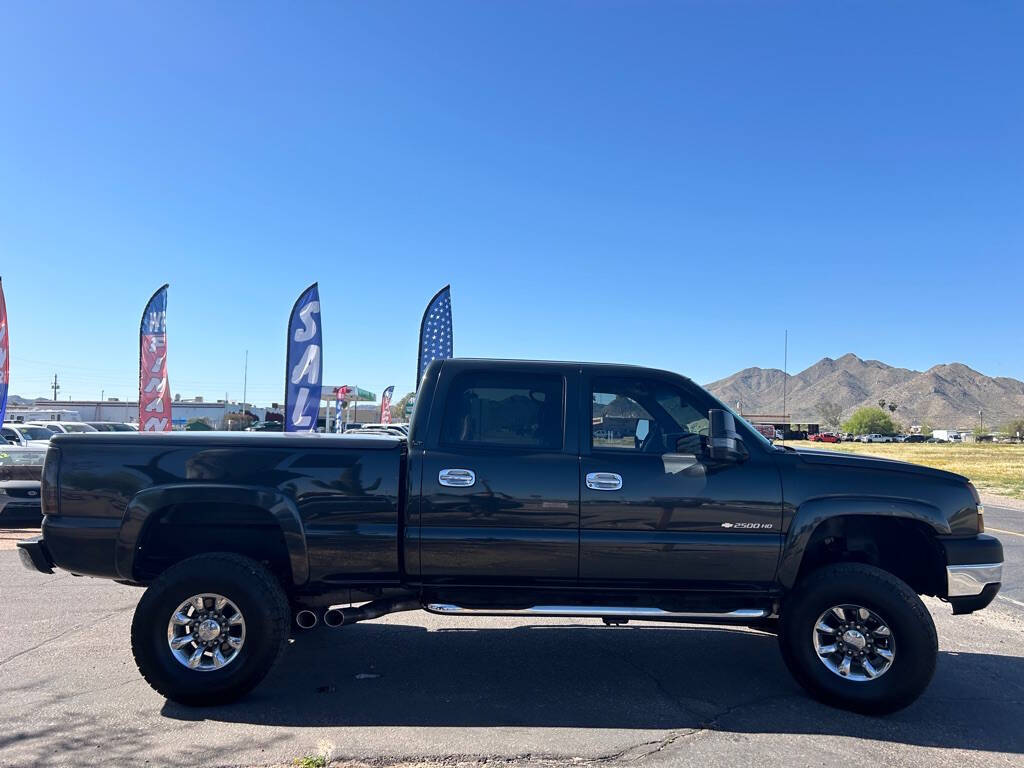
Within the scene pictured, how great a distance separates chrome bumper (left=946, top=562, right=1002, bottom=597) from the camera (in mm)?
4613

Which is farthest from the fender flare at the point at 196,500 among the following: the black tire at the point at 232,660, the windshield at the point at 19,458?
the windshield at the point at 19,458

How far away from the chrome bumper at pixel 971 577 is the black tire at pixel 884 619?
1.08 feet

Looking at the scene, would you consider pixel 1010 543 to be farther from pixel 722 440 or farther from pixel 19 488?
pixel 19 488

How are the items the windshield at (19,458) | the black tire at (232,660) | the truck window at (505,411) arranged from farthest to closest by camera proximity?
the windshield at (19,458)
the truck window at (505,411)
the black tire at (232,660)

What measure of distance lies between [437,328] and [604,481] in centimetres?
1587

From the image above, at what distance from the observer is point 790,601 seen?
4.64 metres

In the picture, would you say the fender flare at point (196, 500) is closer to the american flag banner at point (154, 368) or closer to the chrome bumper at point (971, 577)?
the chrome bumper at point (971, 577)

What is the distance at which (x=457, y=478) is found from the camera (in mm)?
4543

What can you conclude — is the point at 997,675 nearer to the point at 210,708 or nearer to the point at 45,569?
the point at 210,708

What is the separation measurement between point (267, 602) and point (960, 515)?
431 cm

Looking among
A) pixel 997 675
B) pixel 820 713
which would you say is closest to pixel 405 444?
pixel 820 713

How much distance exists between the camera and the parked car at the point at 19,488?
10000mm

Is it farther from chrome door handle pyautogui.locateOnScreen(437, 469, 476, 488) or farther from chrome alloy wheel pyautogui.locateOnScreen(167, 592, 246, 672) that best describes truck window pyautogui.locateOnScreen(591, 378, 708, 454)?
chrome alloy wheel pyautogui.locateOnScreen(167, 592, 246, 672)

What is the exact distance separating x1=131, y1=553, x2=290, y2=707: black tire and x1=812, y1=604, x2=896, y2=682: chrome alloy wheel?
3305mm
